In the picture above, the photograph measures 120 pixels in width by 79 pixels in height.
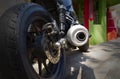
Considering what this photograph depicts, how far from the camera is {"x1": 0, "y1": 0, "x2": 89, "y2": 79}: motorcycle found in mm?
2348

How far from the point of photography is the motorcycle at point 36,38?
7.70ft

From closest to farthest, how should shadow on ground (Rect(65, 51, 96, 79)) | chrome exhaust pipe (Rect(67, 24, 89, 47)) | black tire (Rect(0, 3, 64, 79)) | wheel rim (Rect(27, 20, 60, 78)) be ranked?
black tire (Rect(0, 3, 64, 79)) < wheel rim (Rect(27, 20, 60, 78)) < chrome exhaust pipe (Rect(67, 24, 89, 47)) < shadow on ground (Rect(65, 51, 96, 79))

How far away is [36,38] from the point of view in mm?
2623

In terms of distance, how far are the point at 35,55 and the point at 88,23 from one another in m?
4.89

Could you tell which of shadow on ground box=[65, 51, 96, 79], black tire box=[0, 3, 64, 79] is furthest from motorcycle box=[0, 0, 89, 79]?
shadow on ground box=[65, 51, 96, 79]

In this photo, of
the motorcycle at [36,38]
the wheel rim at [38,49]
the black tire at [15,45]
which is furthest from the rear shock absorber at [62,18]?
the black tire at [15,45]

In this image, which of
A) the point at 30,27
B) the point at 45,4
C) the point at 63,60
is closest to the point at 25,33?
the point at 30,27

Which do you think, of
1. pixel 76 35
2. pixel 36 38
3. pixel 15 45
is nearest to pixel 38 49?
pixel 36 38

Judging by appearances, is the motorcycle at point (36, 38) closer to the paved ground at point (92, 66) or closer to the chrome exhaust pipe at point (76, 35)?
the chrome exhaust pipe at point (76, 35)

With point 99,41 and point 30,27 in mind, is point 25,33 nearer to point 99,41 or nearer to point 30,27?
point 30,27

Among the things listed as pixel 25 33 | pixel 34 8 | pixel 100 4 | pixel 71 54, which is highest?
pixel 100 4

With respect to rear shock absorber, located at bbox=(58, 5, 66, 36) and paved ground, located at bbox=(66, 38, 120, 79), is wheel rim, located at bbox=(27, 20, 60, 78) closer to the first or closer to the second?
rear shock absorber, located at bbox=(58, 5, 66, 36)

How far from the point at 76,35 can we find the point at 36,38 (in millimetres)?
648

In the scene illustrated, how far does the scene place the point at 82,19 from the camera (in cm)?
789
